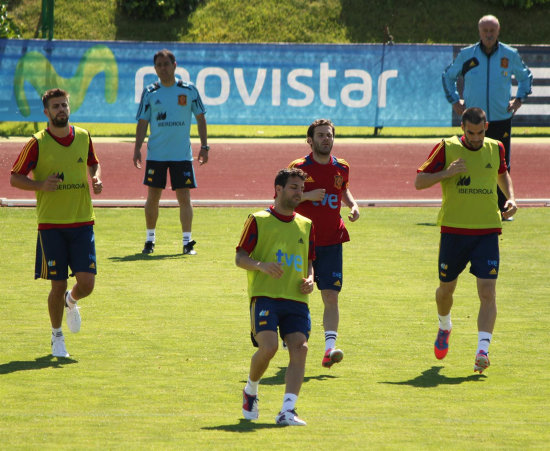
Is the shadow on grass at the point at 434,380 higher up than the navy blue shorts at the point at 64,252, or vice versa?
the navy blue shorts at the point at 64,252

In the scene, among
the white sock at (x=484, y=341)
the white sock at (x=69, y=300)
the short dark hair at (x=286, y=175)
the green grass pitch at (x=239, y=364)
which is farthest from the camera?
the white sock at (x=69, y=300)

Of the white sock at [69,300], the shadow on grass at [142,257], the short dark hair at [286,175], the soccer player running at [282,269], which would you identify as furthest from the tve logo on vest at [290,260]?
the shadow on grass at [142,257]

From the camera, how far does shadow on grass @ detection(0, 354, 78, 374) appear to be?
313 inches

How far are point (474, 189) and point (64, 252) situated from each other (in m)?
3.33

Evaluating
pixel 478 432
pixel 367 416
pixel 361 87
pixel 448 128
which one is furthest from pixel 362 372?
pixel 448 128

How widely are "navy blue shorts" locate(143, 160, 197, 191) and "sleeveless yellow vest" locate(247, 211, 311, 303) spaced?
652 cm

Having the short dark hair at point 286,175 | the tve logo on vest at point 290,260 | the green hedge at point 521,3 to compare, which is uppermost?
the green hedge at point 521,3

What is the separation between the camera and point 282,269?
6.74 metres

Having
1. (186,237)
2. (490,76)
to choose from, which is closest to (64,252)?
(186,237)

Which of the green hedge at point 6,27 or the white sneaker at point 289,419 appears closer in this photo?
the white sneaker at point 289,419

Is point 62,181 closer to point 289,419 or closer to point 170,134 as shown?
point 289,419

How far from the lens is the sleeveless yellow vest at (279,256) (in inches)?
273

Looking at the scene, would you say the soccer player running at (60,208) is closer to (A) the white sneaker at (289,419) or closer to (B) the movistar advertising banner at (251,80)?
(A) the white sneaker at (289,419)

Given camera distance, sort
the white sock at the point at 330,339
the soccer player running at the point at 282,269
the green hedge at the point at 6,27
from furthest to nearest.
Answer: the green hedge at the point at 6,27 → the white sock at the point at 330,339 → the soccer player running at the point at 282,269
